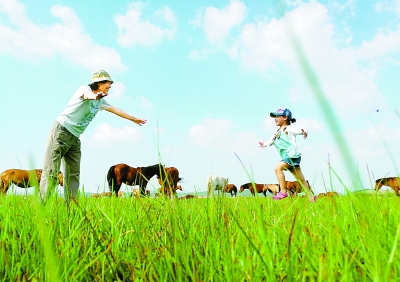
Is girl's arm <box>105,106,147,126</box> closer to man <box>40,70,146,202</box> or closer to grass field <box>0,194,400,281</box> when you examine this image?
man <box>40,70,146,202</box>

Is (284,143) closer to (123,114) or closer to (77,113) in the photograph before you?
(123,114)

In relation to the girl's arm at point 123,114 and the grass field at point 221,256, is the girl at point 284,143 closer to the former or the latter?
the girl's arm at point 123,114

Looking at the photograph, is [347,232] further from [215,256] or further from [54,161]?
[54,161]

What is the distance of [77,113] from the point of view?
4.39m

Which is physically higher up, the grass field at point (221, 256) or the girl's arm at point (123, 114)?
the girl's arm at point (123, 114)

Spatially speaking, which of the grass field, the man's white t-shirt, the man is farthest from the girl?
the grass field

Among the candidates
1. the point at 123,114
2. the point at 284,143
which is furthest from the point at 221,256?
the point at 284,143

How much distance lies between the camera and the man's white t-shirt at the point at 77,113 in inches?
171

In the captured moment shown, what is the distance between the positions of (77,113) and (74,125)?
0.51 ft

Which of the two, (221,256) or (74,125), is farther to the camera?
(74,125)

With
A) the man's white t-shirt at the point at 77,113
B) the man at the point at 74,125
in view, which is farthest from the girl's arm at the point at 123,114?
the man's white t-shirt at the point at 77,113

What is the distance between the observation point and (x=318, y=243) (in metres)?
1.39

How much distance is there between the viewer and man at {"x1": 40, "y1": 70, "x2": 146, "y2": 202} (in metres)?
4.27

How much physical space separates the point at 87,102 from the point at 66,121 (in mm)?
343
